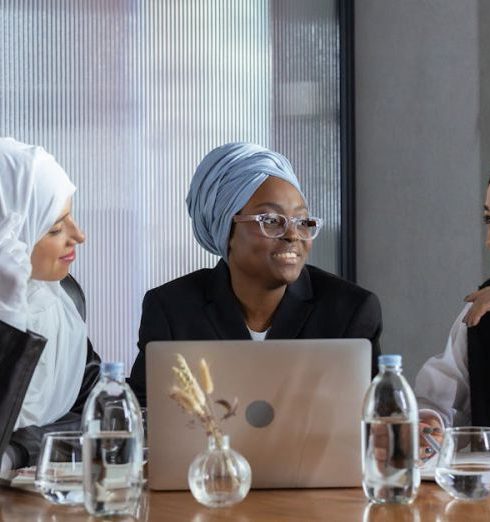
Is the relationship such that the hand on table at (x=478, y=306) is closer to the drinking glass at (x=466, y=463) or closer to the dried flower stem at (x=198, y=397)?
the drinking glass at (x=466, y=463)

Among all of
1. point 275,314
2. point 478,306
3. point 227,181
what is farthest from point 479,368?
point 227,181

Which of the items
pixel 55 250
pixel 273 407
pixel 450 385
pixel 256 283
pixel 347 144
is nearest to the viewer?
pixel 273 407

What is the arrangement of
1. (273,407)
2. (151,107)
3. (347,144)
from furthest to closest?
(347,144) < (151,107) < (273,407)

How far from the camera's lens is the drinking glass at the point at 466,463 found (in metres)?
1.78

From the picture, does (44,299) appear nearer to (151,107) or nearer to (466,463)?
(466,463)

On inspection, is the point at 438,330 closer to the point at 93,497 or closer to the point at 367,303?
the point at 367,303

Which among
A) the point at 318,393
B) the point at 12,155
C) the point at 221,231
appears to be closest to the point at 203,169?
the point at 221,231

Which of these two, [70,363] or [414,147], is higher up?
[414,147]

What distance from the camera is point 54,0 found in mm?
4246

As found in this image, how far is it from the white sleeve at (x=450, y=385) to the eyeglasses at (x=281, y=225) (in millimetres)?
447

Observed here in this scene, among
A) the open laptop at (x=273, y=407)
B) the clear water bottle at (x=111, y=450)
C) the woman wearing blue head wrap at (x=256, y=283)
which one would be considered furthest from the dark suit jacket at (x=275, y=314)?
the clear water bottle at (x=111, y=450)

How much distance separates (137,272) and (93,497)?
107 inches

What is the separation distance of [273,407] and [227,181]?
3.98ft

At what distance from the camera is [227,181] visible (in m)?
2.99
